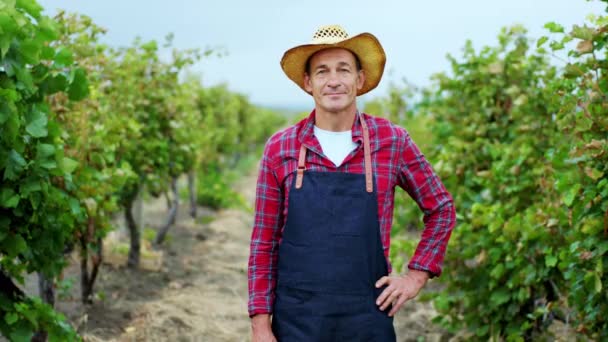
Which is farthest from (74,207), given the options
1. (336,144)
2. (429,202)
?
(429,202)

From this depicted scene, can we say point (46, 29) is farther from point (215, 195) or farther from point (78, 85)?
point (215, 195)

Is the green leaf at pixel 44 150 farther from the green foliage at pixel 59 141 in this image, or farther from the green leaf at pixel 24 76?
the green leaf at pixel 24 76

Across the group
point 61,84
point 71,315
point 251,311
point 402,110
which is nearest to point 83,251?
point 71,315

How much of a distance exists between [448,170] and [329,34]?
9.83 ft

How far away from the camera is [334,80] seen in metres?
2.65

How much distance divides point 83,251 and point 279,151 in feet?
9.58

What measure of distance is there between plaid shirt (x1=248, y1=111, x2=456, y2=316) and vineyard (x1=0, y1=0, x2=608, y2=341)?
2.76ft

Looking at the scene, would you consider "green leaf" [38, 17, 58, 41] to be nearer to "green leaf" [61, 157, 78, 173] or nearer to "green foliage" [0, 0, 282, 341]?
"green foliage" [0, 0, 282, 341]

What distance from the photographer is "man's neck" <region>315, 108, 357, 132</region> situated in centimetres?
269

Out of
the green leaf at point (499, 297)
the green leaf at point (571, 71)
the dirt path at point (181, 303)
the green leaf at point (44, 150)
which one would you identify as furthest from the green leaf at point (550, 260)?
the green leaf at point (44, 150)

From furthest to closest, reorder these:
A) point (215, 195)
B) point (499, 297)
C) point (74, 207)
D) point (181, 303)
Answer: point (215, 195)
point (181, 303)
point (499, 297)
point (74, 207)

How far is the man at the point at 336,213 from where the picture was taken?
255 cm

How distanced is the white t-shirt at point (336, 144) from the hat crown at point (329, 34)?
12.6 inches

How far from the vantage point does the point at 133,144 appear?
704 cm
